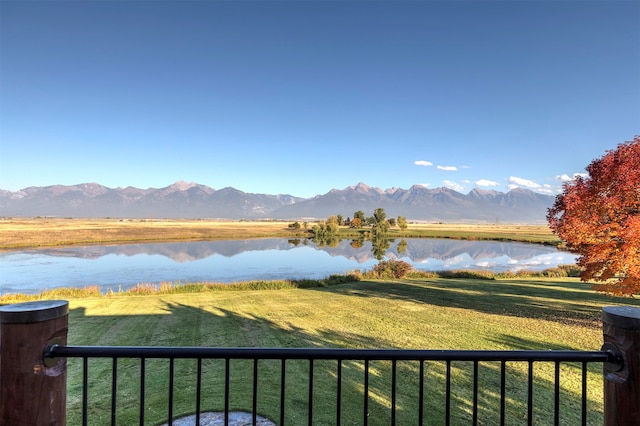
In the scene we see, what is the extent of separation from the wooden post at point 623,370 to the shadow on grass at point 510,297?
34.7ft

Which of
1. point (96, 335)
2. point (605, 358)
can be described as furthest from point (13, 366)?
point (96, 335)

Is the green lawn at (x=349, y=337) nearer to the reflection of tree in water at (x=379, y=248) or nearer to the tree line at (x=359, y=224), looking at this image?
the reflection of tree in water at (x=379, y=248)

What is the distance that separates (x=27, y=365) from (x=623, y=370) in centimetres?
328

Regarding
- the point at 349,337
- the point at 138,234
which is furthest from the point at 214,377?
the point at 138,234

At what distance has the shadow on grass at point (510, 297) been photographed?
11.7 metres

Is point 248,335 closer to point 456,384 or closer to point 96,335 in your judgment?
point 96,335

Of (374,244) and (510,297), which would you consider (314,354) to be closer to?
(510,297)

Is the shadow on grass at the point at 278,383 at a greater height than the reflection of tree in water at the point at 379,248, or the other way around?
the shadow on grass at the point at 278,383

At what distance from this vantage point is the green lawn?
17.8 feet

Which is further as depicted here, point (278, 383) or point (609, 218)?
point (609, 218)

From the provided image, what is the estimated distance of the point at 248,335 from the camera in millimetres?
9188

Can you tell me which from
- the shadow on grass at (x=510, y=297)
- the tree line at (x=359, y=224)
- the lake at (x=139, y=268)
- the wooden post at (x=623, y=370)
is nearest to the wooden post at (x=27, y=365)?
the wooden post at (x=623, y=370)

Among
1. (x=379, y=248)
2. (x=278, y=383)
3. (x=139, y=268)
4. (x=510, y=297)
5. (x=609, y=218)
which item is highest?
(x=609, y=218)

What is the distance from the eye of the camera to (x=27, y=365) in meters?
1.83
